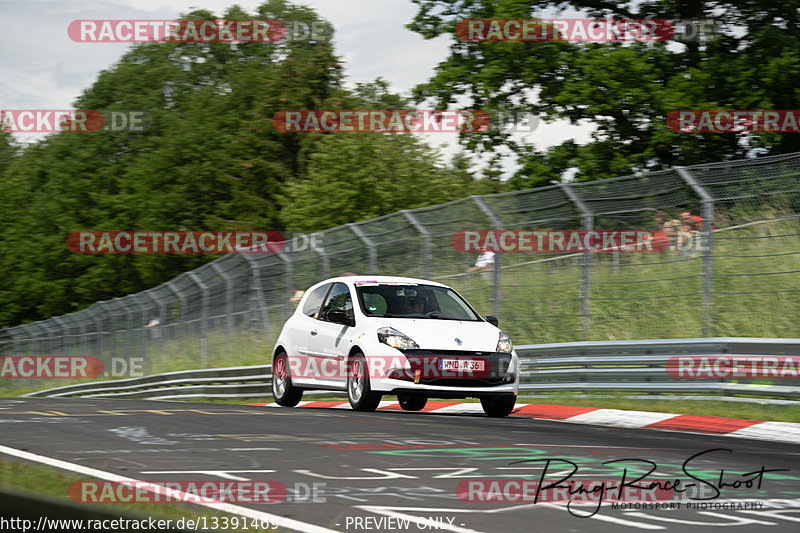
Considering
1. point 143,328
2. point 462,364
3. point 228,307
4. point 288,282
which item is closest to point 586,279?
point 462,364

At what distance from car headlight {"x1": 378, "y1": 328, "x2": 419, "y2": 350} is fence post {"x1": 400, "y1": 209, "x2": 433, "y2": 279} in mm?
4754

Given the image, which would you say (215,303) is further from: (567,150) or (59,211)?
(59,211)

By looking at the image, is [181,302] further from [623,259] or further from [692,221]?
[692,221]

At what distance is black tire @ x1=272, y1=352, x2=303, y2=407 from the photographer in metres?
14.4

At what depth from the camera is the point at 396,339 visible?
11.9 meters

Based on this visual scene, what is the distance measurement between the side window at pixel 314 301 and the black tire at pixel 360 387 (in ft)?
5.23

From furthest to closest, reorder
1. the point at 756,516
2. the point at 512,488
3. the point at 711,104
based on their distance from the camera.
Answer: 1. the point at 711,104
2. the point at 512,488
3. the point at 756,516

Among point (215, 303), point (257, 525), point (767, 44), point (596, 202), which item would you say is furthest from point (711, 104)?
point (257, 525)

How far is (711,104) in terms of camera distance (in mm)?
23000

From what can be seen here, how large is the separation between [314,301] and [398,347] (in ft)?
8.95

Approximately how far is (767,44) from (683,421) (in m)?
15.5

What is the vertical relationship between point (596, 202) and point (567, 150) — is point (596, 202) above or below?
below

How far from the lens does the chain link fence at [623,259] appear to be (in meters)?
12.4

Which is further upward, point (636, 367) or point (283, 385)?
point (636, 367)
